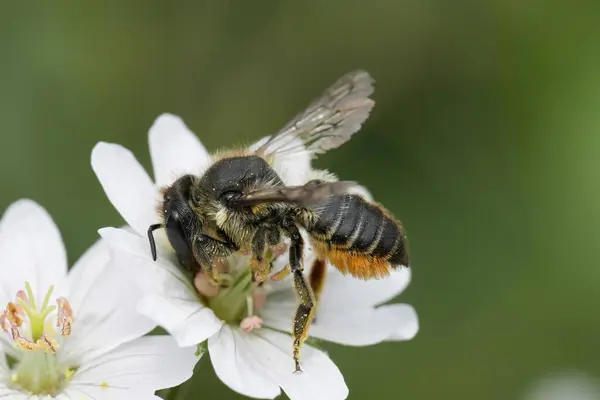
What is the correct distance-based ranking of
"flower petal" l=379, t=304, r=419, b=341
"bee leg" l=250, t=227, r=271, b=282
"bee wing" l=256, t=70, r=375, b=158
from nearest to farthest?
"bee leg" l=250, t=227, r=271, b=282 → "flower petal" l=379, t=304, r=419, b=341 → "bee wing" l=256, t=70, r=375, b=158

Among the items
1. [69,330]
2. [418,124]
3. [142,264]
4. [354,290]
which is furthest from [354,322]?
[418,124]

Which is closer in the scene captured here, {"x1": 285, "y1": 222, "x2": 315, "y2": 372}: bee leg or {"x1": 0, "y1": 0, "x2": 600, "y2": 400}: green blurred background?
{"x1": 285, "y1": 222, "x2": 315, "y2": 372}: bee leg

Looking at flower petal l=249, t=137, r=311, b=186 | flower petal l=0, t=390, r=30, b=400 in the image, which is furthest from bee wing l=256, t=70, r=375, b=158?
flower petal l=0, t=390, r=30, b=400

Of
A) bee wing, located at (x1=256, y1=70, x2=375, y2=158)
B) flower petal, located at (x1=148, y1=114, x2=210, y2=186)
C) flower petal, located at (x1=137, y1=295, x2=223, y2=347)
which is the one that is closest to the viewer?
flower petal, located at (x1=137, y1=295, x2=223, y2=347)

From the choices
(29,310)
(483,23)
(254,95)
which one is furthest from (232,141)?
(29,310)

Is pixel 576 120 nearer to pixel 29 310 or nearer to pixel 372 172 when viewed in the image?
pixel 372 172

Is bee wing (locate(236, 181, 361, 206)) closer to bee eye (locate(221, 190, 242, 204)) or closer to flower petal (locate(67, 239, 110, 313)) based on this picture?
bee eye (locate(221, 190, 242, 204))

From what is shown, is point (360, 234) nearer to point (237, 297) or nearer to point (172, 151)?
point (237, 297)
